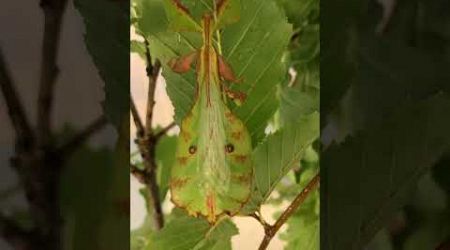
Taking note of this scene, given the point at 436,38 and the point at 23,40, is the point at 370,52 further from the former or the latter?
the point at 23,40

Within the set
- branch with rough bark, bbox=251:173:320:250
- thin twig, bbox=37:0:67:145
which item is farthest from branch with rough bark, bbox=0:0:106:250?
branch with rough bark, bbox=251:173:320:250

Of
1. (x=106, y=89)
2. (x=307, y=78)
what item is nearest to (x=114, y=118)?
(x=106, y=89)

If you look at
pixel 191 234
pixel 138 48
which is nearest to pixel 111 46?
pixel 138 48

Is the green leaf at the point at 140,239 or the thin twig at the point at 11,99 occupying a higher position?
the thin twig at the point at 11,99

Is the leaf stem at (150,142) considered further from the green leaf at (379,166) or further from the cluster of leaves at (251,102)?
the green leaf at (379,166)

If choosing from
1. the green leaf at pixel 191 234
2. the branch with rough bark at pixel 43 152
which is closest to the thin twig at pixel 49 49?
the branch with rough bark at pixel 43 152

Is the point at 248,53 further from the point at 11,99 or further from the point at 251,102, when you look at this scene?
the point at 11,99
